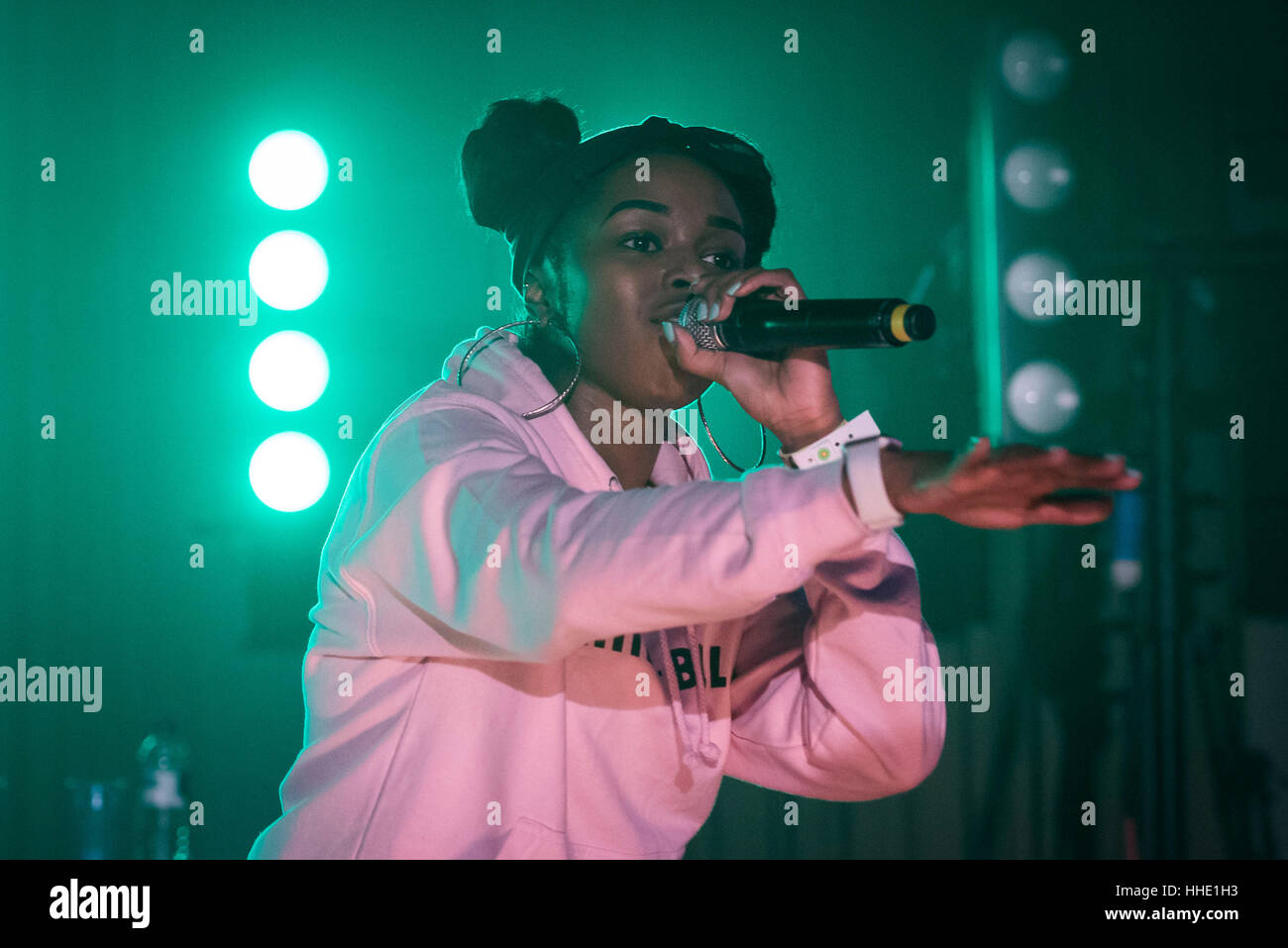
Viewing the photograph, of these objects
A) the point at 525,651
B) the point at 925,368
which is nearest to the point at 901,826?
the point at 925,368

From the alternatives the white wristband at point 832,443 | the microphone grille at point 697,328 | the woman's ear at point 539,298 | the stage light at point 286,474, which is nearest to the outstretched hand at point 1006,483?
the white wristband at point 832,443

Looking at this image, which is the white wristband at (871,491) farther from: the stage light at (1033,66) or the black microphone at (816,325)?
the stage light at (1033,66)

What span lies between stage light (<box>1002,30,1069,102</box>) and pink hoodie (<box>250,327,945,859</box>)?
4.58 ft

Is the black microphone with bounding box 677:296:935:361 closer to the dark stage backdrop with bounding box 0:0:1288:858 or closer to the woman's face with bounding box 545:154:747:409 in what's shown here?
the woman's face with bounding box 545:154:747:409

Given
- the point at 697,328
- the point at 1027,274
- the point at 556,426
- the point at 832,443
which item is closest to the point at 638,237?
the point at 697,328

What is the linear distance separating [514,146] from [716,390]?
51.2 inches

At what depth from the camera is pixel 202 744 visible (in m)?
2.86

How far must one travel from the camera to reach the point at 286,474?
252cm

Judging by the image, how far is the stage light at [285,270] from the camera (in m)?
2.49

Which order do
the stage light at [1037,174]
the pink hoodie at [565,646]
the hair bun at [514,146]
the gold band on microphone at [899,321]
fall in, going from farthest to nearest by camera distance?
the stage light at [1037,174] → the hair bun at [514,146] → the gold band on microphone at [899,321] → the pink hoodie at [565,646]

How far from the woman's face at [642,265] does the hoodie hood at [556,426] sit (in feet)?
0.33

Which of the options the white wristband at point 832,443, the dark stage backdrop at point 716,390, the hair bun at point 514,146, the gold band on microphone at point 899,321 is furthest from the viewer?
the dark stage backdrop at point 716,390

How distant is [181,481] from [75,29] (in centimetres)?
130
